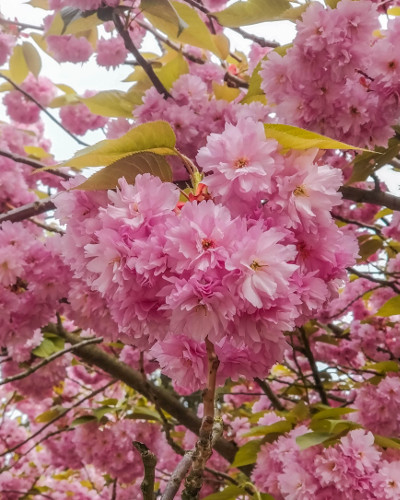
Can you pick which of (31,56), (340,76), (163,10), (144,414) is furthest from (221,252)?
(31,56)

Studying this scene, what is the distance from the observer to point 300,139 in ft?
2.81

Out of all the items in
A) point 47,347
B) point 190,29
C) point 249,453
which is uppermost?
point 190,29

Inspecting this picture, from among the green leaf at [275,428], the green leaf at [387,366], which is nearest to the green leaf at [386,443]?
the green leaf at [275,428]

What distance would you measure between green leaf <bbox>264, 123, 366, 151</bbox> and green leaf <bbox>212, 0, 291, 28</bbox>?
89 cm

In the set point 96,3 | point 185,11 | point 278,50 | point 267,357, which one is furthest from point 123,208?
point 185,11

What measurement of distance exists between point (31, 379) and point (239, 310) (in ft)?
8.58

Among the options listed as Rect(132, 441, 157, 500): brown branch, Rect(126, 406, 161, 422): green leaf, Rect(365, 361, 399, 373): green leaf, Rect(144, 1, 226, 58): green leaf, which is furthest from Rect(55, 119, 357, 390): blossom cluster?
Rect(126, 406, 161, 422): green leaf

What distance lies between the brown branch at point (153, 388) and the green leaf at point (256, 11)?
1586 millimetres

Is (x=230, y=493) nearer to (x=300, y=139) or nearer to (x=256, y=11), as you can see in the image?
(x=300, y=139)

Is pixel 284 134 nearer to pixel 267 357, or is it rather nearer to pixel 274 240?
pixel 274 240

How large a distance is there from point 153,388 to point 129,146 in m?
1.87

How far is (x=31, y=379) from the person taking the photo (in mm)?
3088

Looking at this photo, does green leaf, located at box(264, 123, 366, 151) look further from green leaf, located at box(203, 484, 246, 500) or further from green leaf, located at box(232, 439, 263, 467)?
green leaf, located at box(232, 439, 263, 467)

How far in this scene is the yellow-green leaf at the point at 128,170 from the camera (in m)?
0.88
